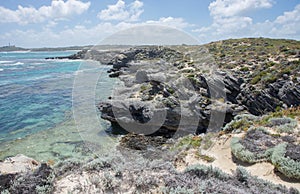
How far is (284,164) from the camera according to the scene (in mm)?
7211

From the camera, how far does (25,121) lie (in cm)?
2234

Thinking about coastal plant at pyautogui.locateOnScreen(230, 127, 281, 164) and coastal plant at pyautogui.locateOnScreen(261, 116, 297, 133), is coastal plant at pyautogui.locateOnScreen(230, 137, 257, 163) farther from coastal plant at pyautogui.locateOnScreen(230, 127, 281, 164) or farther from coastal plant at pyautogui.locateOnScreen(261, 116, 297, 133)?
coastal plant at pyautogui.locateOnScreen(261, 116, 297, 133)

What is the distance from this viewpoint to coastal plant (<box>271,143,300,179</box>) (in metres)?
6.84

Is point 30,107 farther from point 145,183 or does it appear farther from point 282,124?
point 282,124

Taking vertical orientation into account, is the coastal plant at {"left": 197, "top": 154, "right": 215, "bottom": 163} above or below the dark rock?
above

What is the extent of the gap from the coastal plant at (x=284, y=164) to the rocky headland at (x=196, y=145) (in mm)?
27

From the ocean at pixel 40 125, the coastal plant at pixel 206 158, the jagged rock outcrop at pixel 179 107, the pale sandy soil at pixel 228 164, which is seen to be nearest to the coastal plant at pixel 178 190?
the pale sandy soil at pixel 228 164

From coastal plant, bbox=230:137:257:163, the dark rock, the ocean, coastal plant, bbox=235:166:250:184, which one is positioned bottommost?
the ocean

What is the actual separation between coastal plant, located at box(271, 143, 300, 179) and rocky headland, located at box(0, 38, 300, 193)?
0.09ft

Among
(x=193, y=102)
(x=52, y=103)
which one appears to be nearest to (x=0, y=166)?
(x=193, y=102)

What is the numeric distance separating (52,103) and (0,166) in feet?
79.3

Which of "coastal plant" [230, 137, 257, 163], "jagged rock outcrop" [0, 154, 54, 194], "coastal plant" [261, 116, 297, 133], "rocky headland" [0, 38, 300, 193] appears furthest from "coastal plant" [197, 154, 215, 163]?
"jagged rock outcrop" [0, 154, 54, 194]

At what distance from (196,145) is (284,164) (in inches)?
177

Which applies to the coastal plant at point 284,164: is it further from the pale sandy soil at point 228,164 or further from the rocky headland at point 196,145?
the pale sandy soil at point 228,164
